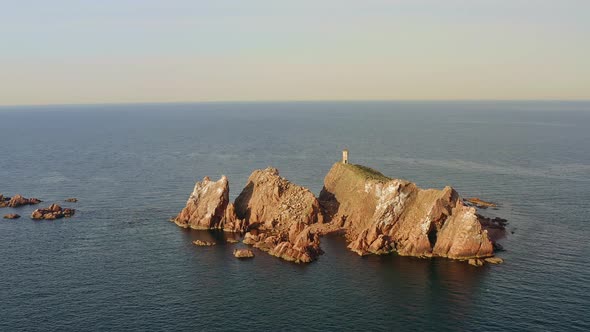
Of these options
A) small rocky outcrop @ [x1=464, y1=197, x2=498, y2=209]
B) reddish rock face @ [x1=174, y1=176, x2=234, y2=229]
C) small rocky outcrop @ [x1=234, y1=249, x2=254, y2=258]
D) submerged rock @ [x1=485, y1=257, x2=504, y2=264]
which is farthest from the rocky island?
small rocky outcrop @ [x1=464, y1=197, x2=498, y2=209]

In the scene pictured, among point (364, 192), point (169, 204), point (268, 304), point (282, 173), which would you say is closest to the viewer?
point (268, 304)

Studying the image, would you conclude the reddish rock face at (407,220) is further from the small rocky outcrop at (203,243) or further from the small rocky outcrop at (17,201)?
the small rocky outcrop at (17,201)

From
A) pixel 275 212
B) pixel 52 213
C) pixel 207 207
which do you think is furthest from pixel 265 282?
pixel 52 213

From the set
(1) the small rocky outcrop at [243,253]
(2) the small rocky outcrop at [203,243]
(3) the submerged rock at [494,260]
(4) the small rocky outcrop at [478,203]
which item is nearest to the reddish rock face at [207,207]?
(2) the small rocky outcrop at [203,243]

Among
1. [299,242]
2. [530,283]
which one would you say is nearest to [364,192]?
[299,242]

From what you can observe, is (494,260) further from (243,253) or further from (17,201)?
(17,201)

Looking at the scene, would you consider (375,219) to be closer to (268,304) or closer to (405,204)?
(405,204)
